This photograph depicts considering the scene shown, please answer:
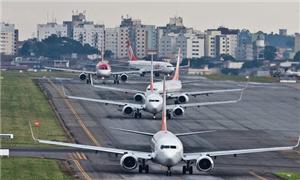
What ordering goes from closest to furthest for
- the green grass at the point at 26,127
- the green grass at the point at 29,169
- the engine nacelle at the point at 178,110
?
the green grass at the point at 29,169, the green grass at the point at 26,127, the engine nacelle at the point at 178,110

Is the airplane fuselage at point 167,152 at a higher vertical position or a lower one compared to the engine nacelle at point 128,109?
higher

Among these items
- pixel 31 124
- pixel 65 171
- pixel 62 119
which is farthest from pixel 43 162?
pixel 62 119

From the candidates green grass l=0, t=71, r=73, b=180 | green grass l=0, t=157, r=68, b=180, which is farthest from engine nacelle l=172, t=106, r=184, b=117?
green grass l=0, t=157, r=68, b=180

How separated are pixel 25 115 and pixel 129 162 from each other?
2068 inches

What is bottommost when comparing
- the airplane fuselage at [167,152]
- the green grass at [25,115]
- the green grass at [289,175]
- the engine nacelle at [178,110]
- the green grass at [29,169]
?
the green grass at [289,175]

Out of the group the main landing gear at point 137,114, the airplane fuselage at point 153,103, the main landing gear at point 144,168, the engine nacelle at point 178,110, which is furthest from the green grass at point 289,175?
the main landing gear at point 137,114

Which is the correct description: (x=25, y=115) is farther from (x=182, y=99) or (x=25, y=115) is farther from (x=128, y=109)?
(x=182, y=99)

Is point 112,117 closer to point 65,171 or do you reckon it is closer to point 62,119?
point 62,119

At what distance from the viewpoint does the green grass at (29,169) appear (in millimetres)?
79250

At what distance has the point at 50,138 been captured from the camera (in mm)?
106562

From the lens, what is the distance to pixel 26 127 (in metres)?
118

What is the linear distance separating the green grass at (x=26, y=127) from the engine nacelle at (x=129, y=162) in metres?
4.28

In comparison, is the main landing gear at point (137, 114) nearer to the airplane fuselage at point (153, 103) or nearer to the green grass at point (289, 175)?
the airplane fuselage at point (153, 103)

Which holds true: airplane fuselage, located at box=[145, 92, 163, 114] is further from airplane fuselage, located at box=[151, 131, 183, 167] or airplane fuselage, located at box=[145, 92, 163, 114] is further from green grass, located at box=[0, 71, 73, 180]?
airplane fuselage, located at box=[151, 131, 183, 167]
